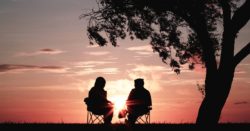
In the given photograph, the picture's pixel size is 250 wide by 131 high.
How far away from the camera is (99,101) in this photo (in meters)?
15.3

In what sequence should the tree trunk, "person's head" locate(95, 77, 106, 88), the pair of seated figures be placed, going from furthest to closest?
the tree trunk, the pair of seated figures, "person's head" locate(95, 77, 106, 88)

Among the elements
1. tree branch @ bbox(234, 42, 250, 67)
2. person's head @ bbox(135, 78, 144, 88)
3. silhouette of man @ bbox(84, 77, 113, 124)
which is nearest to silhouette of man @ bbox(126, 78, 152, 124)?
person's head @ bbox(135, 78, 144, 88)

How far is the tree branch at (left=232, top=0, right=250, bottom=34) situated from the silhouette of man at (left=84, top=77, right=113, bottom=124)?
520cm

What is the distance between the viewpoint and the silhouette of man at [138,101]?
15.4 meters

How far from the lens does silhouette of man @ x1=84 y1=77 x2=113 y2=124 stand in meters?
15.2

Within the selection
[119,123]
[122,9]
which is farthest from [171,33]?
[119,123]

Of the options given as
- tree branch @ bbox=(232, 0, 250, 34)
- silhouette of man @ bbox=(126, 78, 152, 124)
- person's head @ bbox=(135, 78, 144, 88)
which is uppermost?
tree branch @ bbox=(232, 0, 250, 34)

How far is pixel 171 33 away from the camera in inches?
691

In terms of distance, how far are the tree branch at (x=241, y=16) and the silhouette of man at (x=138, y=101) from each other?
398 centimetres

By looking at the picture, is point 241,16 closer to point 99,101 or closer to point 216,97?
point 216,97

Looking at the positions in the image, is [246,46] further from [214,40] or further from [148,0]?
[148,0]

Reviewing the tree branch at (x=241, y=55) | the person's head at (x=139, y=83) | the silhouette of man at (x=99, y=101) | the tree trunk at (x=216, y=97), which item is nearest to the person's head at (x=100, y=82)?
the silhouette of man at (x=99, y=101)

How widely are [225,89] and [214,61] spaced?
113 centimetres

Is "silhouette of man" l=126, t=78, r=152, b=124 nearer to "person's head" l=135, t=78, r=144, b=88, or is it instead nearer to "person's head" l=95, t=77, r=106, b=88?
"person's head" l=135, t=78, r=144, b=88
